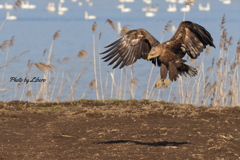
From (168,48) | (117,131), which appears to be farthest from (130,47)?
(117,131)

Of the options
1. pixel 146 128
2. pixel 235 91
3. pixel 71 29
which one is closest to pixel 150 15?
pixel 71 29

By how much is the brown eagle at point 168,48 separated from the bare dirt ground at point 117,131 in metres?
0.62

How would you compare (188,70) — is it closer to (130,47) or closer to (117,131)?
(130,47)

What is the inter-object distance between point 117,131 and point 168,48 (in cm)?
169

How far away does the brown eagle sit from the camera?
315 inches

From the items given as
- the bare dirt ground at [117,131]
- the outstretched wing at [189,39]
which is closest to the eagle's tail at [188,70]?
the outstretched wing at [189,39]

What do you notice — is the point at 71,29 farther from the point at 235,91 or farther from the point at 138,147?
the point at 138,147

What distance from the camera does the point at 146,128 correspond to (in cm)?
713

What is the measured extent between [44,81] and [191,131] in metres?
4.14

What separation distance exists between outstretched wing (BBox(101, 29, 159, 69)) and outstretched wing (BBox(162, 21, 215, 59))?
38 cm

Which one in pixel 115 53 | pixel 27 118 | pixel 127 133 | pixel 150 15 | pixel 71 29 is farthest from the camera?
pixel 150 15

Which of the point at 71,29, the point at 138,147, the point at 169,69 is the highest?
the point at 71,29

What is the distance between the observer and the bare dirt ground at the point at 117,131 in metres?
5.88

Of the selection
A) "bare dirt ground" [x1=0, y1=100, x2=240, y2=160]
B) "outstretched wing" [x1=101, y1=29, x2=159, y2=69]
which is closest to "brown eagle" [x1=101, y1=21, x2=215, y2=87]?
"outstretched wing" [x1=101, y1=29, x2=159, y2=69]
